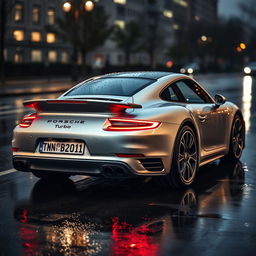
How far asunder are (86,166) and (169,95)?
1587mm

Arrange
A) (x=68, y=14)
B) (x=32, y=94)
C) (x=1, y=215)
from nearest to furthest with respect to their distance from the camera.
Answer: (x=1, y=215), (x=32, y=94), (x=68, y=14)

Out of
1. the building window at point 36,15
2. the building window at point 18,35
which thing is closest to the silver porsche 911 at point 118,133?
the building window at point 18,35

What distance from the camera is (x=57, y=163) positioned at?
288 inches

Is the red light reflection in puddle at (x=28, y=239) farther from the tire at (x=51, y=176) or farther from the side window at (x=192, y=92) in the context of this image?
the side window at (x=192, y=92)

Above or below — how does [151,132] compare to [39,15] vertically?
below

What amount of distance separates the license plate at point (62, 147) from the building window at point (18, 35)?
214ft

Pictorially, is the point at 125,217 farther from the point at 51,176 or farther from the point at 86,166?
the point at 51,176

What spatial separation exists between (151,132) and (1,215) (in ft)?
5.92

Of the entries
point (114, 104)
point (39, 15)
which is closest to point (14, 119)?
point (114, 104)

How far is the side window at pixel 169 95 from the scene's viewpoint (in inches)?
317

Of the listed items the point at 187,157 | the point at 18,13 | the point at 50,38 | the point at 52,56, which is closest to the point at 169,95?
the point at 187,157

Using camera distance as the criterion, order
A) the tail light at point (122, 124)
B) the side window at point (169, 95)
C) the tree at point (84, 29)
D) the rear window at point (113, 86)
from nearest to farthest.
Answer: the tail light at point (122, 124) < the rear window at point (113, 86) < the side window at point (169, 95) < the tree at point (84, 29)

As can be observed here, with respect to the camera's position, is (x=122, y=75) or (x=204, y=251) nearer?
(x=204, y=251)

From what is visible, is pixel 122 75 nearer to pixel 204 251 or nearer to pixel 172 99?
pixel 172 99
